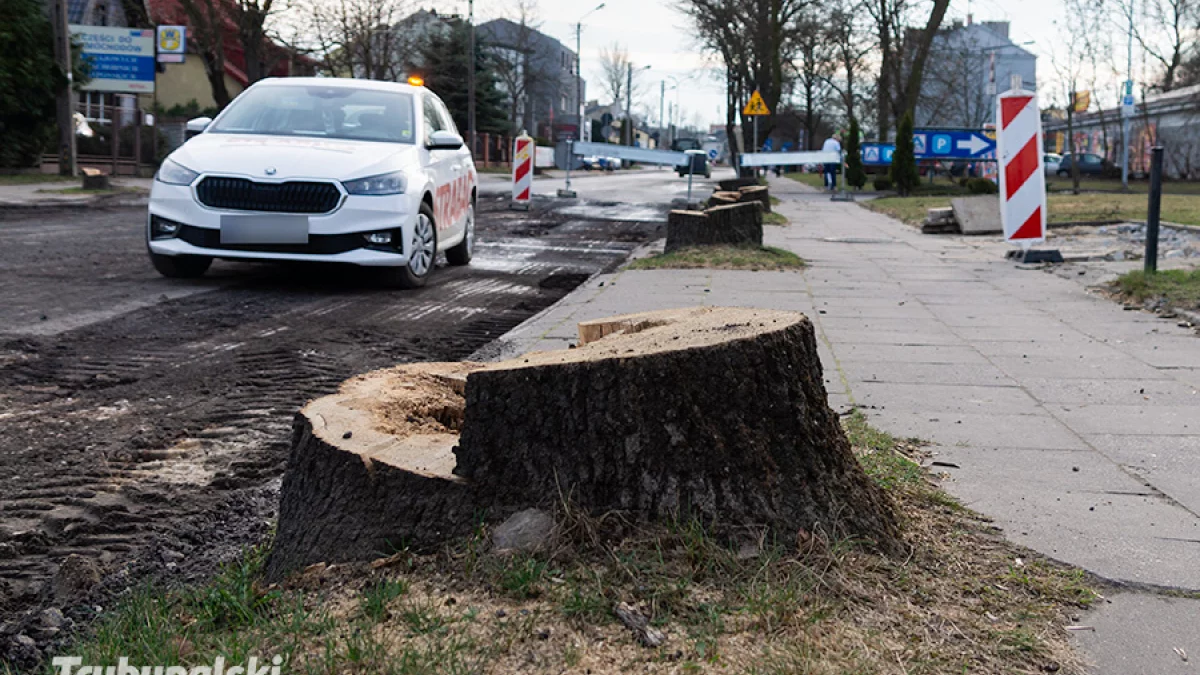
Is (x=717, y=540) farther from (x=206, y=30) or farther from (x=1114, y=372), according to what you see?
(x=206, y=30)

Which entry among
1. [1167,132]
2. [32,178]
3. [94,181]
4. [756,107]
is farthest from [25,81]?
[1167,132]

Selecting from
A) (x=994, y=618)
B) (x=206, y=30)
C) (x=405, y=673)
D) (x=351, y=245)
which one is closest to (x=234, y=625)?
(x=405, y=673)

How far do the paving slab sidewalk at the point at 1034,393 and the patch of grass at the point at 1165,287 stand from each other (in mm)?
303

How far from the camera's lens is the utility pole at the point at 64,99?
2727 cm

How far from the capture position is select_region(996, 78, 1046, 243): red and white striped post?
1260cm

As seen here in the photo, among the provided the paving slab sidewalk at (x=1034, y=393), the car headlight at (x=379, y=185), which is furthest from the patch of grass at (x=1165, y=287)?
the car headlight at (x=379, y=185)

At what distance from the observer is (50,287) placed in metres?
8.66

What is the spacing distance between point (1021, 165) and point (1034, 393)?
7755mm

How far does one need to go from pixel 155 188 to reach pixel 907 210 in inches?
702

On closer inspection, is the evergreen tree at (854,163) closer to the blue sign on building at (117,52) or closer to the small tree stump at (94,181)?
the small tree stump at (94,181)

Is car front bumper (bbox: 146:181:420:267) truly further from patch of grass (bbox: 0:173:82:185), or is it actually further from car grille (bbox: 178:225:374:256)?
patch of grass (bbox: 0:173:82:185)

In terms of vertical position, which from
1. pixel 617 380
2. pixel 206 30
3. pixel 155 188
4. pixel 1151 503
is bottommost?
pixel 1151 503

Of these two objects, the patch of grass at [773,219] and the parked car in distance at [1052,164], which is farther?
the parked car in distance at [1052,164]

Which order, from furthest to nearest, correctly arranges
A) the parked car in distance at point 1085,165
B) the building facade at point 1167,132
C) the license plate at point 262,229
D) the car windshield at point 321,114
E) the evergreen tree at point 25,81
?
the parked car in distance at point 1085,165
the building facade at point 1167,132
the evergreen tree at point 25,81
the car windshield at point 321,114
the license plate at point 262,229
